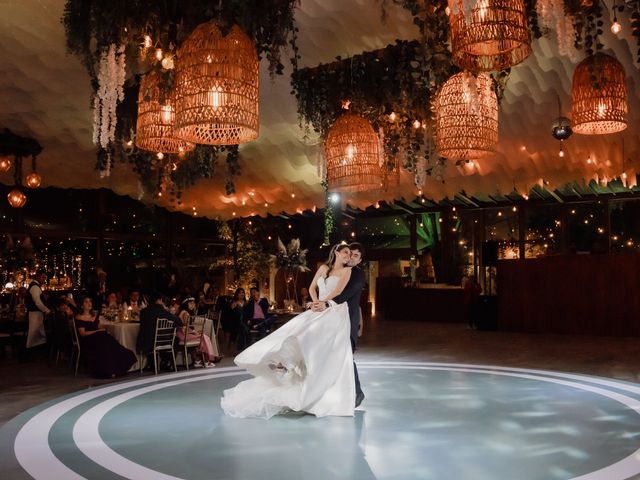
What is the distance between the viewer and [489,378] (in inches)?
316

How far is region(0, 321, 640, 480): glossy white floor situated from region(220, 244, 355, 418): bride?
0.16 metres

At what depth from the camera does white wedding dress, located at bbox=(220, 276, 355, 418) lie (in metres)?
5.82

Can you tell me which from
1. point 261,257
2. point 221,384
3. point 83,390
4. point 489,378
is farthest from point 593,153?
point 261,257

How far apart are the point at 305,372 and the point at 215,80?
281 centimetres

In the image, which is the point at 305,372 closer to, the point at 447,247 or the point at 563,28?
the point at 563,28

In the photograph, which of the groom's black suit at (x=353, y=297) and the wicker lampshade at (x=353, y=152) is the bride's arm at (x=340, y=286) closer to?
the groom's black suit at (x=353, y=297)

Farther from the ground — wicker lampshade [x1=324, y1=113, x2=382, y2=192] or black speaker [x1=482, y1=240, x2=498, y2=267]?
wicker lampshade [x1=324, y1=113, x2=382, y2=192]

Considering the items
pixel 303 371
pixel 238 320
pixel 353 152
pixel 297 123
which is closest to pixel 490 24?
pixel 353 152

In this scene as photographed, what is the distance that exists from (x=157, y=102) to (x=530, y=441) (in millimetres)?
4186

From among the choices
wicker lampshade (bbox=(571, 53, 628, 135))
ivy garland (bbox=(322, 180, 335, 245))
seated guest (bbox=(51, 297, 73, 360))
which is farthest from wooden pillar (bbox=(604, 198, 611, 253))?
seated guest (bbox=(51, 297, 73, 360))

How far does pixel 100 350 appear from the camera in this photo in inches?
340

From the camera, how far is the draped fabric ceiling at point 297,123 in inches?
267

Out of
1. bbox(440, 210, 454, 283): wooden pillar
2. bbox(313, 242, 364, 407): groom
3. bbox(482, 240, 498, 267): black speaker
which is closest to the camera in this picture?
bbox(313, 242, 364, 407): groom

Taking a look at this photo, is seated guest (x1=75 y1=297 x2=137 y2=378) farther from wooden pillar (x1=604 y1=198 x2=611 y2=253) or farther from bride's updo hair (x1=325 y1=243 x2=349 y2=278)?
wooden pillar (x1=604 y1=198 x2=611 y2=253)
